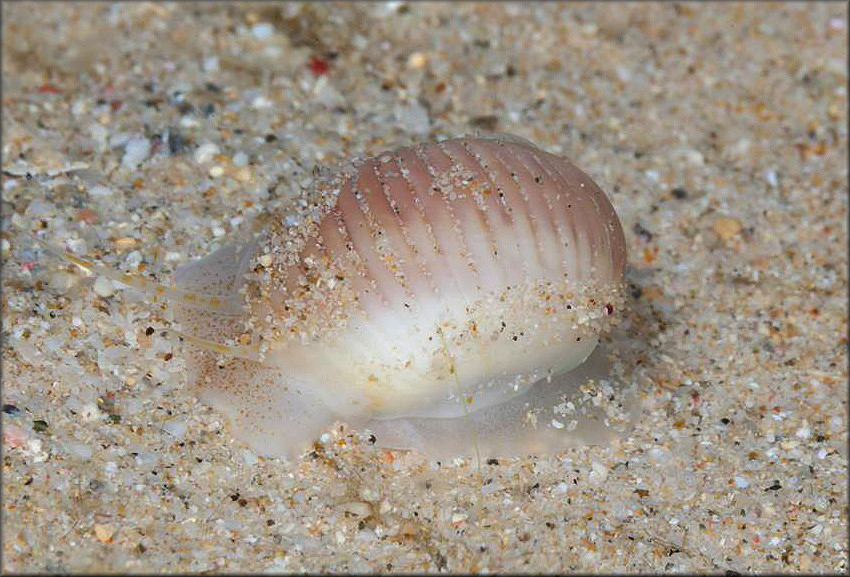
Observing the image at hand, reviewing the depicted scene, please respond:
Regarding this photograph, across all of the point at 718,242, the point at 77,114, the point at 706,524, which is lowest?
the point at 706,524

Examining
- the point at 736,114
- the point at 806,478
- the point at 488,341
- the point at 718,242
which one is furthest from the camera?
the point at 736,114

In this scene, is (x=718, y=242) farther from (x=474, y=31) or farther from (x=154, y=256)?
(x=154, y=256)

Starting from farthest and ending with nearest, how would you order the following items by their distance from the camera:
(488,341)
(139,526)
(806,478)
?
(806,478)
(488,341)
(139,526)

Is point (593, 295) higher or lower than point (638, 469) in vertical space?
higher

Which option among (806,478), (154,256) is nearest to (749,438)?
(806,478)
